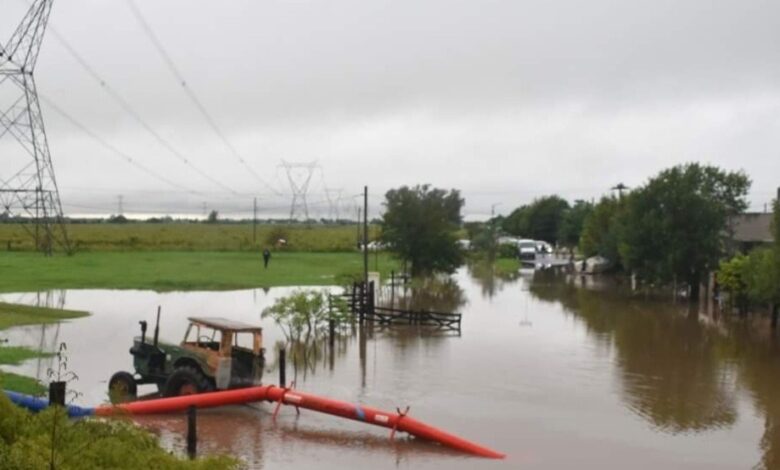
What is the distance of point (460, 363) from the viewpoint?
99.9ft

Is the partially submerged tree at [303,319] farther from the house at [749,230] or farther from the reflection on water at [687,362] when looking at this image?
the house at [749,230]

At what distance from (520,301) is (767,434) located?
3459cm

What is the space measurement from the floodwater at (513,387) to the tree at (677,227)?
31.8ft

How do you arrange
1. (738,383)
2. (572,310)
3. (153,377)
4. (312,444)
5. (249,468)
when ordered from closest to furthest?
(249,468) < (312,444) < (153,377) < (738,383) < (572,310)

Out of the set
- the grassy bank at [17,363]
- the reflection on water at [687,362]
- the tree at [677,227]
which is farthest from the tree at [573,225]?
the grassy bank at [17,363]

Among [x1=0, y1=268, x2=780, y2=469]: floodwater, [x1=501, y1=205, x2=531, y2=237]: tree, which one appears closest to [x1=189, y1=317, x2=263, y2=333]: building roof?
[x1=0, y1=268, x2=780, y2=469]: floodwater

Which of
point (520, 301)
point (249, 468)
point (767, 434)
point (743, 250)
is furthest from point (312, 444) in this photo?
point (743, 250)

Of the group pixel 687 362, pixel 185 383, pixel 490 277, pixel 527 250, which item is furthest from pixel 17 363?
pixel 527 250

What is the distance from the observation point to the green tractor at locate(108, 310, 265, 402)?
22.3 meters

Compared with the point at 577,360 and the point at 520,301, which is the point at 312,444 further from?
the point at 520,301

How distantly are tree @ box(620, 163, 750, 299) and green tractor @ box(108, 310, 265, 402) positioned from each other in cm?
4000

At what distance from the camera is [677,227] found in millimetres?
58219

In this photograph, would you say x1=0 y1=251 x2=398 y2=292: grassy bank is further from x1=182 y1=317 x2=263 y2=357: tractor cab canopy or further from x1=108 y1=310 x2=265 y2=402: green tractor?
x1=108 y1=310 x2=265 y2=402: green tractor

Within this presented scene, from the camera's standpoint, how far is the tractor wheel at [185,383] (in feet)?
73.2
